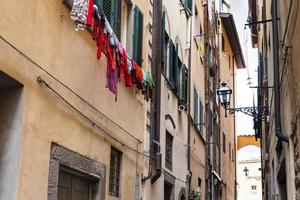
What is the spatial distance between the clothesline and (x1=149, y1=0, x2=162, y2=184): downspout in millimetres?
1429

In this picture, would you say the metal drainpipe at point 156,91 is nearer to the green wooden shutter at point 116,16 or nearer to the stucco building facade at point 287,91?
the green wooden shutter at point 116,16

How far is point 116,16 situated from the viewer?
9.84 metres

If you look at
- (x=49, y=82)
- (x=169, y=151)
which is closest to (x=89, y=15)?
(x=49, y=82)

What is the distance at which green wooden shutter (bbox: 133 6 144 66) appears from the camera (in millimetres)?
10969

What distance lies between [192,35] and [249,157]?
29.2 meters

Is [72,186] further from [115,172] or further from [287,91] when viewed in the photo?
[287,91]

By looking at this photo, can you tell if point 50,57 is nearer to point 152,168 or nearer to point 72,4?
point 72,4

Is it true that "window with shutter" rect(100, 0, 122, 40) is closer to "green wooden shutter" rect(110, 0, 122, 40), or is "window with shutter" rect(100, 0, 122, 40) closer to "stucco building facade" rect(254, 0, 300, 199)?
"green wooden shutter" rect(110, 0, 122, 40)

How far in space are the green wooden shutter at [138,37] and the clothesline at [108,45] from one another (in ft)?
1.62

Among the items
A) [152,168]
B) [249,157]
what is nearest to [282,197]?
Answer: [152,168]

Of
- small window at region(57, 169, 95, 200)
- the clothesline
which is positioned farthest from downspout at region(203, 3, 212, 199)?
small window at region(57, 169, 95, 200)

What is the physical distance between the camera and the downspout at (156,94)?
38.2 ft

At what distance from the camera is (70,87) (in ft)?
24.8

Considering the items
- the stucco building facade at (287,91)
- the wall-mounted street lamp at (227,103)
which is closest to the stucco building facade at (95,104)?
the wall-mounted street lamp at (227,103)
